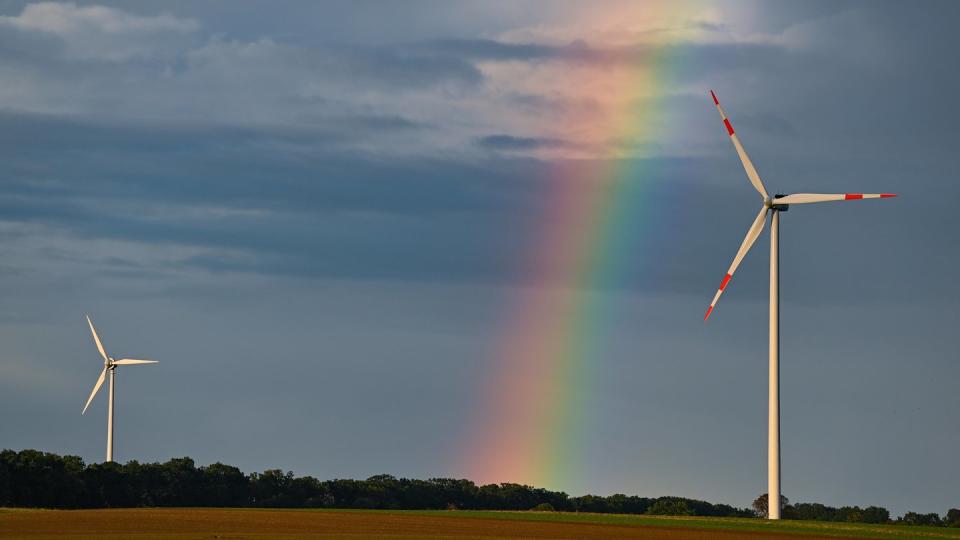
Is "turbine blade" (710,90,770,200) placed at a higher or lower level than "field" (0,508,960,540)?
higher

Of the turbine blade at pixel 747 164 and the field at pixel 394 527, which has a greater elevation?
the turbine blade at pixel 747 164

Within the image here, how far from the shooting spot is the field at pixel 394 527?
300 ft

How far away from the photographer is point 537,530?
98.9m

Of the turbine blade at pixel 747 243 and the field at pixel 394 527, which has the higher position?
the turbine blade at pixel 747 243

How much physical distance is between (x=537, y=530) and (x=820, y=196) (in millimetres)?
39810

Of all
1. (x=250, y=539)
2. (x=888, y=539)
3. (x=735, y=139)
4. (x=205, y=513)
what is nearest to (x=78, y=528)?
(x=250, y=539)

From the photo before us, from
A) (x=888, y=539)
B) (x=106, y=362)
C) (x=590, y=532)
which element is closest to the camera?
(x=888, y=539)

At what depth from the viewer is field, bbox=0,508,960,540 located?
300ft

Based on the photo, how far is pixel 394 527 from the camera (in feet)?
340

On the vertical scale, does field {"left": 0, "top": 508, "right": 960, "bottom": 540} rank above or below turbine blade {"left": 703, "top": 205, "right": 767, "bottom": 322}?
below

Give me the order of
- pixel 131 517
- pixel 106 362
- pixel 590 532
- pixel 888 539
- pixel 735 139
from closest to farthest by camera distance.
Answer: pixel 888 539 < pixel 590 532 < pixel 131 517 < pixel 735 139 < pixel 106 362

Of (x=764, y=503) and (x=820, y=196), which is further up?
(x=820, y=196)

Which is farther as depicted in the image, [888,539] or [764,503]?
[764,503]

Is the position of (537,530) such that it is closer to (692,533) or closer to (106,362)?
(692,533)
